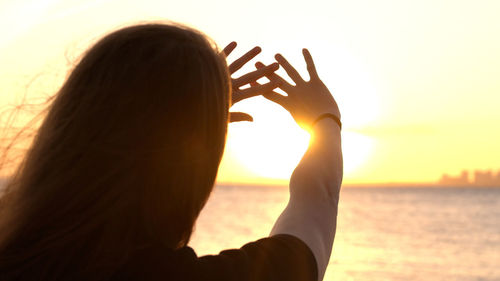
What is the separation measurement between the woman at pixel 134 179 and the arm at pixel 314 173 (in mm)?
22

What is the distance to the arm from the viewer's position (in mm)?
1481

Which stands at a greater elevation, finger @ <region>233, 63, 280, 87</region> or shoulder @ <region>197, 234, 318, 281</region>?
finger @ <region>233, 63, 280, 87</region>

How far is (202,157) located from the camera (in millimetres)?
1408

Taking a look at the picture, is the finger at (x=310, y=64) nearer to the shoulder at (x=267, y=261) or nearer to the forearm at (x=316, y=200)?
the forearm at (x=316, y=200)

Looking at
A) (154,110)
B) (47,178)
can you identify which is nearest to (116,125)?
(154,110)

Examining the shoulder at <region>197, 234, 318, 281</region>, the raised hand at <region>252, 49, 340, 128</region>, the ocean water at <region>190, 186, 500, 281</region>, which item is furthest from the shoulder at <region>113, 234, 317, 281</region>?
the ocean water at <region>190, 186, 500, 281</region>

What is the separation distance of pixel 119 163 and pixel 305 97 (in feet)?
2.23

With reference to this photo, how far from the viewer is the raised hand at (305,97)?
6.00ft

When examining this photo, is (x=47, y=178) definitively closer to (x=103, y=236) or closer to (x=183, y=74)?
(x=103, y=236)

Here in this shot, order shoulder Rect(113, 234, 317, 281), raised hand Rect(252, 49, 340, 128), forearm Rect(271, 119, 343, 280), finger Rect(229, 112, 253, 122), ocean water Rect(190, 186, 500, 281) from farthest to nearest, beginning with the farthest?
ocean water Rect(190, 186, 500, 281), finger Rect(229, 112, 253, 122), raised hand Rect(252, 49, 340, 128), forearm Rect(271, 119, 343, 280), shoulder Rect(113, 234, 317, 281)

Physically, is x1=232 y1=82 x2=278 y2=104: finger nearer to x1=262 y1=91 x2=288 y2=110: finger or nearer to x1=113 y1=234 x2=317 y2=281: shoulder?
x1=262 y1=91 x2=288 y2=110: finger

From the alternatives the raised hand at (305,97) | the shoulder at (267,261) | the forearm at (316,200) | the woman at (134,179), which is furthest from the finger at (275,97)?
the shoulder at (267,261)

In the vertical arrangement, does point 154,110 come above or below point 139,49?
below

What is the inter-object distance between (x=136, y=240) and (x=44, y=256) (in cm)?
20
